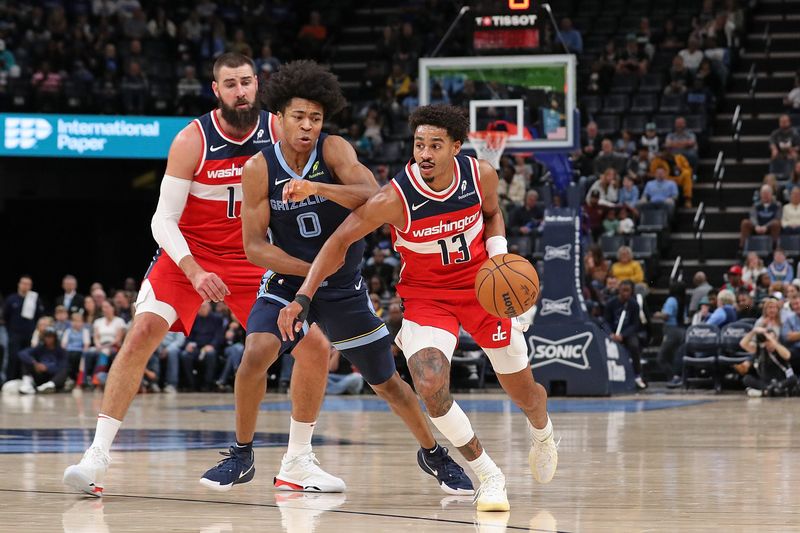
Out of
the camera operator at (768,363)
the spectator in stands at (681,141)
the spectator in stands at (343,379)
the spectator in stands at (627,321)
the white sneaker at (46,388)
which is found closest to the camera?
the camera operator at (768,363)

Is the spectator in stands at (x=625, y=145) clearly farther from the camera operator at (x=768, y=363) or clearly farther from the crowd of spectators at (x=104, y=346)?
the camera operator at (x=768, y=363)

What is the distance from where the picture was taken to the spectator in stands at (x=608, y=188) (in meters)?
20.0

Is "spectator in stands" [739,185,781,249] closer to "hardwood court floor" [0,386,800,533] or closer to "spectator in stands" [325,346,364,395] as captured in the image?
"spectator in stands" [325,346,364,395]

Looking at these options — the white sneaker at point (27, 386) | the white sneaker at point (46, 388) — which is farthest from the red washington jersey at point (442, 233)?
the white sneaker at point (46, 388)

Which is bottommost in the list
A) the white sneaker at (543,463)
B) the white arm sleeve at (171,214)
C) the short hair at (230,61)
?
the white sneaker at (543,463)

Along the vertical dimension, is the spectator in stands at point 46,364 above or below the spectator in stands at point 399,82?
below

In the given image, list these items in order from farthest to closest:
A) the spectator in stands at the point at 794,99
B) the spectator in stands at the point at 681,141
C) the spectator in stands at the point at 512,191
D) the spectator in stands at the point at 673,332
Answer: the spectator in stands at the point at 794,99 → the spectator in stands at the point at 681,141 → the spectator in stands at the point at 512,191 → the spectator in stands at the point at 673,332

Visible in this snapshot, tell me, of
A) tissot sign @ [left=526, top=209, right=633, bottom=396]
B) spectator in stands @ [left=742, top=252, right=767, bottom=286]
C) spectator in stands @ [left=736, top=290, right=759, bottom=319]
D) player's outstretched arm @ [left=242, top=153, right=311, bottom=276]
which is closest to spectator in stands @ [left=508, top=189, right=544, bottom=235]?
spectator in stands @ [left=742, top=252, right=767, bottom=286]

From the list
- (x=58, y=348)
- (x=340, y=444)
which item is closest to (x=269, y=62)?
(x=58, y=348)

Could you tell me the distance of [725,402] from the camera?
47.2 feet

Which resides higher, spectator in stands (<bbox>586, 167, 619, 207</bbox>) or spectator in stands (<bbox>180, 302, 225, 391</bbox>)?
spectator in stands (<bbox>586, 167, 619, 207</bbox>)

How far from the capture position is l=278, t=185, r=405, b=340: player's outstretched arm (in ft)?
18.5

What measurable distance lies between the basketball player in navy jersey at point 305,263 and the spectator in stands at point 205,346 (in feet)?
39.4

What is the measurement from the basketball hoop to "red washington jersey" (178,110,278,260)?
375 inches
